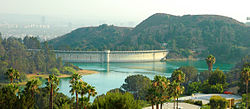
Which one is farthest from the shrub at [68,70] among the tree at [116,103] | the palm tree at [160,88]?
the tree at [116,103]

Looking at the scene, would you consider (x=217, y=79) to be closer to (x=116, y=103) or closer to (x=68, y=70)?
(x=116, y=103)

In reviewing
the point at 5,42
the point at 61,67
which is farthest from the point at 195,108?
the point at 5,42

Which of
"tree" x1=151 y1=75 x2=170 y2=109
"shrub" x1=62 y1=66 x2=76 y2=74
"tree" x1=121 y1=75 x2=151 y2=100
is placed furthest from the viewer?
"shrub" x1=62 y1=66 x2=76 y2=74

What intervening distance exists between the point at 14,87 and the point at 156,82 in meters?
17.2

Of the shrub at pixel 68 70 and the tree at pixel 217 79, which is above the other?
the tree at pixel 217 79

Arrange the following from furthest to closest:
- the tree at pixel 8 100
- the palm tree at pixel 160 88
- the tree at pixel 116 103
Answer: the palm tree at pixel 160 88, the tree at pixel 8 100, the tree at pixel 116 103

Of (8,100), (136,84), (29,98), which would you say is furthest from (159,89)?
(136,84)

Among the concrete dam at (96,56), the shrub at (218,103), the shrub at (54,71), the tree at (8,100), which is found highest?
the concrete dam at (96,56)

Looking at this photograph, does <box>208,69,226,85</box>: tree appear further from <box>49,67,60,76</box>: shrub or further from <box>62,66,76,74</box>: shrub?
<box>62,66,76,74</box>: shrub

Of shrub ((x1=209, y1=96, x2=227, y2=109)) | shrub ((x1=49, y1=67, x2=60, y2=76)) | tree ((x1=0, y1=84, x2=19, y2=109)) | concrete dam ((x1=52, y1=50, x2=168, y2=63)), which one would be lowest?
shrub ((x1=209, y1=96, x2=227, y2=109))

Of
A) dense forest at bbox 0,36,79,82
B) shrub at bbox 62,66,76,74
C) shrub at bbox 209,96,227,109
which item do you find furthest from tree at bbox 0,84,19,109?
shrub at bbox 62,66,76,74

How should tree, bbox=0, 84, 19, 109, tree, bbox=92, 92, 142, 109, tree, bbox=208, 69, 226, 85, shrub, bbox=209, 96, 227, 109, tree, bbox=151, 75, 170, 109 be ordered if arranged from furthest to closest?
tree, bbox=208, 69, 226, 85 < shrub, bbox=209, 96, 227, 109 < tree, bbox=151, 75, 170, 109 < tree, bbox=0, 84, 19, 109 < tree, bbox=92, 92, 142, 109

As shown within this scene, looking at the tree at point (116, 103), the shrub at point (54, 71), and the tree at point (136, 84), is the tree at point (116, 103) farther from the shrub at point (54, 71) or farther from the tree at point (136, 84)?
the shrub at point (54, 71)

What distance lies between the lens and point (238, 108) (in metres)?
55.0
